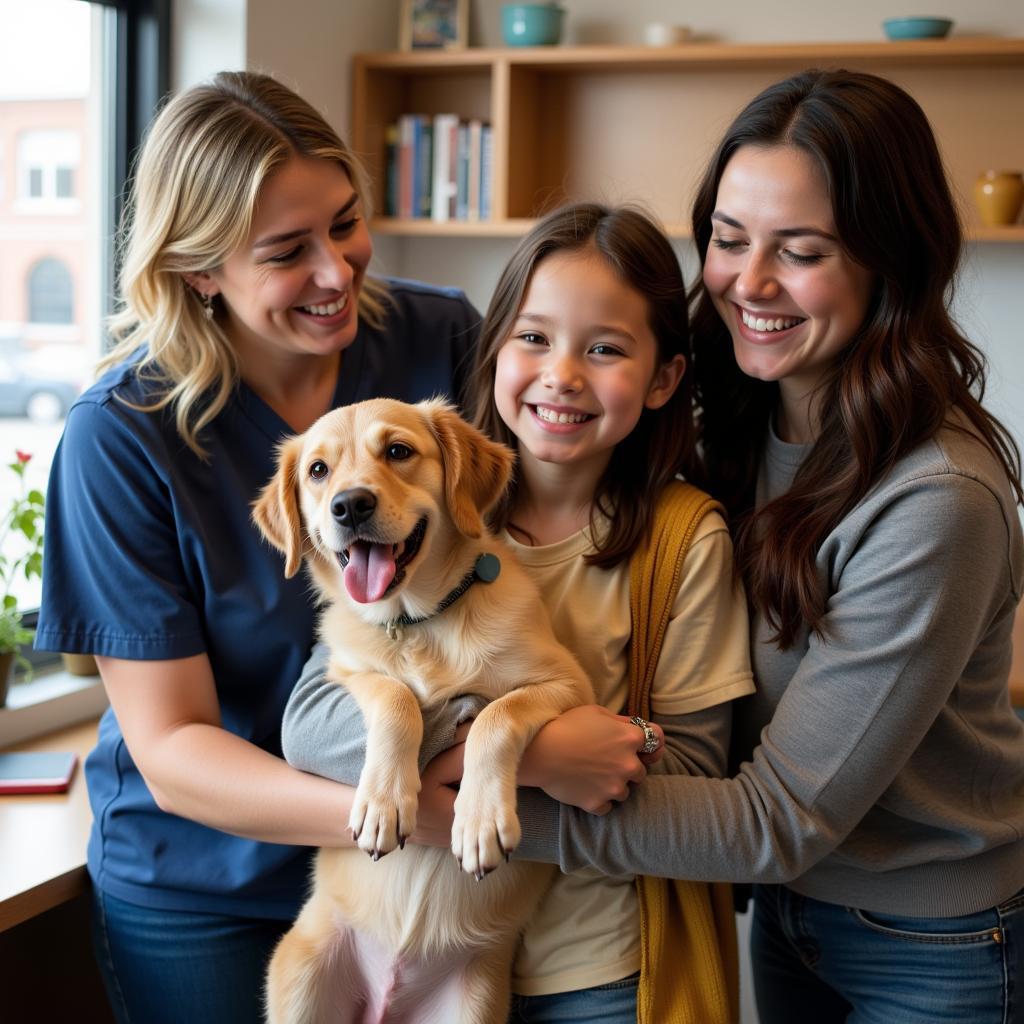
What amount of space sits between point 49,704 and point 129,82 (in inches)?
57.6

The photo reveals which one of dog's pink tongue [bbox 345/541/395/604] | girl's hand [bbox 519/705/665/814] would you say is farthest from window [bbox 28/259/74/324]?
girl's hand [bbox 519/705/665/814]

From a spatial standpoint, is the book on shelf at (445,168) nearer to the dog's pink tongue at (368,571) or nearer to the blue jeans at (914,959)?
the dog's pink tongue at (368,571)

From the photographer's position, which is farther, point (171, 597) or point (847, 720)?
point (171, 597)

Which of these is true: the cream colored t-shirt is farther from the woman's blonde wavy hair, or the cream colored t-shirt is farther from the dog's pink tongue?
the woman's blonde wavy hair

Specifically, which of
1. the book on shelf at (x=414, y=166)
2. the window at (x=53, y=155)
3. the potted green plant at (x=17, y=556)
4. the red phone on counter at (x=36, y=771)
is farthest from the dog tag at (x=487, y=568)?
the book on shelf at (x=414, y=166)

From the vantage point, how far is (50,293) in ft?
9.21

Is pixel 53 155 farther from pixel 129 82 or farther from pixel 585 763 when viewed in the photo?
pixel 585 763

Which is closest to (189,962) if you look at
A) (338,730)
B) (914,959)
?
(338,730)

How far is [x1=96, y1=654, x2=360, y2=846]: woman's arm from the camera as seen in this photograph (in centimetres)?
157

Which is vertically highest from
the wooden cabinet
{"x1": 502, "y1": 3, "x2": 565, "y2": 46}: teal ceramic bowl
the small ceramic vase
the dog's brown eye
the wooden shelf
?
{"x1": 502, "y1": 3, "x2": 565, "y2": 46}: teal ceramic bowl

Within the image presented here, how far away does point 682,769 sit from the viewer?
154cm

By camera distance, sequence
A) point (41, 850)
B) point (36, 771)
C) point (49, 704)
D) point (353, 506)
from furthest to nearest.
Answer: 1. point (49, 704)
2. point (36, 771)
3. point (41, 850)
4. point (353, 506)

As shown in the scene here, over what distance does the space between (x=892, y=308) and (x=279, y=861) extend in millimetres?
1142

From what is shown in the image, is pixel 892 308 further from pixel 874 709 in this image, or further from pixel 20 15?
pixel 20 15
